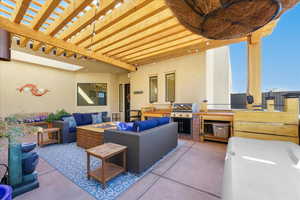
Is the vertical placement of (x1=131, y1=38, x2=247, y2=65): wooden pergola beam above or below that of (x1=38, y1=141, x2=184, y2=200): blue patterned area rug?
above

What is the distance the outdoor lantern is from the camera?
0.70 meters

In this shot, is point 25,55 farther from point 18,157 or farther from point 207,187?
point 207,187

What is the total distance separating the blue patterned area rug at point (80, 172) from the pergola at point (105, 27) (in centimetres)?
267

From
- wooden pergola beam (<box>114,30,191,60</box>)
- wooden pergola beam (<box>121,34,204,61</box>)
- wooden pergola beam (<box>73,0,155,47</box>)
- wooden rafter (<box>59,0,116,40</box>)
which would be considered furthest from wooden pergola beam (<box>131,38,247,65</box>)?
wooden rafter (<box>59,0,116,40</box>)

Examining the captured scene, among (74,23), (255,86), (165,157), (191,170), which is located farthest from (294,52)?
A: (74,23)

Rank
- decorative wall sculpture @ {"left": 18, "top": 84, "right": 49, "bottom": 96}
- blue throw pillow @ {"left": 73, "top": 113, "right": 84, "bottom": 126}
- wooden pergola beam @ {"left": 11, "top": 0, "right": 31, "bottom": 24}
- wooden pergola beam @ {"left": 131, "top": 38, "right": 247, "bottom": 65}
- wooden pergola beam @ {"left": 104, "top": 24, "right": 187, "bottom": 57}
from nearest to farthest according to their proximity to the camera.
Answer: wooden pergola beam @ {"left": 11, "top": 0, "right": 31, "bottom": 24}
wooden pergola beam @ {"left": 104, "top": 24, "right": 187, "bottom": 57}
wooden pergola beam @ {"left": 131, "top": 38, "right": 247, "bottom": 65}
blue throw pillow @ {"left": 73, "top": 113, "right": 84, "bottom": 126}
decorative wall sculpture @ {"left": 18, "top": 84, "right": 49, "bottom": 96}

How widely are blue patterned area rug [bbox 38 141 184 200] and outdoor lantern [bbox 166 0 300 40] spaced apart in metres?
2.11

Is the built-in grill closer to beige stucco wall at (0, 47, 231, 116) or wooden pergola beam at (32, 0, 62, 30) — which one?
beige stucco wall at (0, 47, 231, 116)

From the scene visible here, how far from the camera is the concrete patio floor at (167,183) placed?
1632 millimetres

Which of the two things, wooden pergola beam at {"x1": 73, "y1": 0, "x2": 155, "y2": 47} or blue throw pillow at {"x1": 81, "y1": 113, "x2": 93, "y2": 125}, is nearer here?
wooden pergola beam at {"x1": 73, "y1": 0, "x2": 155, "y2": 47}

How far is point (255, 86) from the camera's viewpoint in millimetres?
3447

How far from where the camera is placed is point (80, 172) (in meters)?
2.15

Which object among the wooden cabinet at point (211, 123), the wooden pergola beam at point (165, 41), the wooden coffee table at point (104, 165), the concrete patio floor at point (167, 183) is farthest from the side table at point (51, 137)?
the wooden cabinet at point (211, 123)

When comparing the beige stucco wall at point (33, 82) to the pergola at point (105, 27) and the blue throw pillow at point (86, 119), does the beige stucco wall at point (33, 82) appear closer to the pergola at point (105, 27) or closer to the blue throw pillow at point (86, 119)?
the pergola at point (105, 27)
